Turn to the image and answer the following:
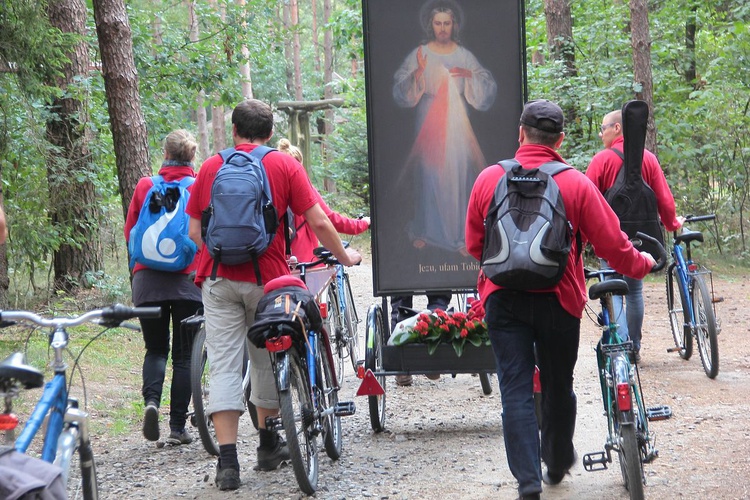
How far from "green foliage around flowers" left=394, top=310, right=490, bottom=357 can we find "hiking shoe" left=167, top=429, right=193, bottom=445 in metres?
1.63

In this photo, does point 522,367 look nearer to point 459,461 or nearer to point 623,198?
point 459,461

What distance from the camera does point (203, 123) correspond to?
3409cm

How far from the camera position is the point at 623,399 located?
4.56 meters

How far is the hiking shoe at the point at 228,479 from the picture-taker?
554cm

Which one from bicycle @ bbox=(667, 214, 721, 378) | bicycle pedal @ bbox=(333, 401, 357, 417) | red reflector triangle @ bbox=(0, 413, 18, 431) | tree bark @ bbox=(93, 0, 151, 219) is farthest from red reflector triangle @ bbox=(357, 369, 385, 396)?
tree bark @ bbox=(93, 0, 151, 219)

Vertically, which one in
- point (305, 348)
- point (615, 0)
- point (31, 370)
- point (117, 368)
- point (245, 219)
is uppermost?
point (615, 0)

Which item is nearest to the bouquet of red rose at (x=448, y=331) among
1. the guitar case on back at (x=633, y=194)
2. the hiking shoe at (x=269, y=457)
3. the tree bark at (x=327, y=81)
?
the hiking shoe at (x=269, y=457)

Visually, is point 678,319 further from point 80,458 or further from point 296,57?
point 296,57

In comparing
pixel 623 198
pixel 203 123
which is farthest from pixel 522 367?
pixel 203 123

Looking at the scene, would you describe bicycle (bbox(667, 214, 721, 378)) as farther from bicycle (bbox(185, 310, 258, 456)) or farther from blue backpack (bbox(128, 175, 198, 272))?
blue backpack (bbox(128, 175, 198, 272))

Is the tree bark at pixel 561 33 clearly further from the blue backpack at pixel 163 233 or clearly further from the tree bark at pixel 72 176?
the blue backpack at pixel 163 233

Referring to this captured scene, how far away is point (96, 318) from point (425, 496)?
2351 mm

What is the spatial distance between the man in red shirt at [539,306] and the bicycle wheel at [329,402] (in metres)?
1.53

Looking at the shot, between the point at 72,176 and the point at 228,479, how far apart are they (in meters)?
8.08
